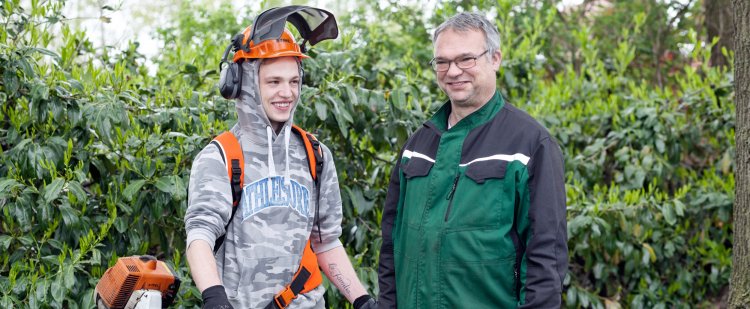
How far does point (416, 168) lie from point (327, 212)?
465 mm

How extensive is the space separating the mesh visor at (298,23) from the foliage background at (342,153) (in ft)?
3.66

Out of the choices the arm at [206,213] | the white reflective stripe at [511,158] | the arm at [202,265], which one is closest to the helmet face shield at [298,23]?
the arm at [206,213]

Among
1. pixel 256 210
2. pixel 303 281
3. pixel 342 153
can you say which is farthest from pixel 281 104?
pixel 342 153

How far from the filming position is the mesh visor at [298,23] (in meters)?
3.27

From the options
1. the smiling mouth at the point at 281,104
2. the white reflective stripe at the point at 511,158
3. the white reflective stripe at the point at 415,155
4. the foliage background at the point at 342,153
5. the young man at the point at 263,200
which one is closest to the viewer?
the white reflective stripe at the point at 511,158

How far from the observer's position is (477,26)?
3162mm

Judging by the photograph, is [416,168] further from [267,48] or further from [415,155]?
[267,48]

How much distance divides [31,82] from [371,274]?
6.61 ft

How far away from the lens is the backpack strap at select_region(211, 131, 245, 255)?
317cm

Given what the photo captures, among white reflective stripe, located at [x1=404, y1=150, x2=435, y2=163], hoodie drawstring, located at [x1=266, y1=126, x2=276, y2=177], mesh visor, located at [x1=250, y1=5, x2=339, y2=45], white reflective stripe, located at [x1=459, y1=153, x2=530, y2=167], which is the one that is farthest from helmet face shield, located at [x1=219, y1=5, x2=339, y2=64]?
white reflective stripe, located at [x1=459, y1=153, x2=530, y2=167]

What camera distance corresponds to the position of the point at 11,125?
4465mm

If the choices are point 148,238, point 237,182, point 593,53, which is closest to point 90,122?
point 148,238

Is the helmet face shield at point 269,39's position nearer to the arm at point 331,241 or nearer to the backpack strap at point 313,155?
the backpack strap at point 313,155

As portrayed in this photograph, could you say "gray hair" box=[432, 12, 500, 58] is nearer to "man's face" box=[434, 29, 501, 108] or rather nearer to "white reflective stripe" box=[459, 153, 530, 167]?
"man's face" box=[434, 29, 501, 108]
